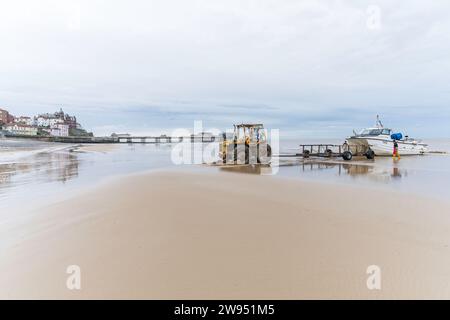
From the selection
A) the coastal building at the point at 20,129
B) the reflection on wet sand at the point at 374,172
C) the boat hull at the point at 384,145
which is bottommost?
the reflection on wet sand at the point at 374,172

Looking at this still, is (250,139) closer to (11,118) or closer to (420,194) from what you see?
(420,194)

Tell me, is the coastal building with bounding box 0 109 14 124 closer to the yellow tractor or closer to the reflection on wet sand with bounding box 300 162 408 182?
the yellow tractor

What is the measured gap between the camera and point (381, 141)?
25.8 meters

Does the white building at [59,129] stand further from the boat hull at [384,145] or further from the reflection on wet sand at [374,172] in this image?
the reflection on wet sand at [374,172]

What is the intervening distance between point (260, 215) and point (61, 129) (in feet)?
439

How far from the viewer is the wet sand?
9.57 ft

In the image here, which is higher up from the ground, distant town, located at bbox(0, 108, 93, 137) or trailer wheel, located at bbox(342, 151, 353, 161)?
distant town, located at bbox(0, 108, 93, 137)

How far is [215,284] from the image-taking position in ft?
9.77

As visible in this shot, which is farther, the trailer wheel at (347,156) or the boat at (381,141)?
the boat at (381,141)

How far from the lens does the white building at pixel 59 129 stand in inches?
4422

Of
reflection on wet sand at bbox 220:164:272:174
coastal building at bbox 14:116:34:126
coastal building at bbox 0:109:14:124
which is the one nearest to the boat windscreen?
reflection on wet sand at bbox 220:164:272:174

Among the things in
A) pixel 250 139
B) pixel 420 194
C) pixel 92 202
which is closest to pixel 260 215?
pixel 92 202

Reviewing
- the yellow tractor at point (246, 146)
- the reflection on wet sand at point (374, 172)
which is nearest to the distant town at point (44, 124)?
the yellow tractor at point (246, 146)

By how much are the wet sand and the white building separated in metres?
126
